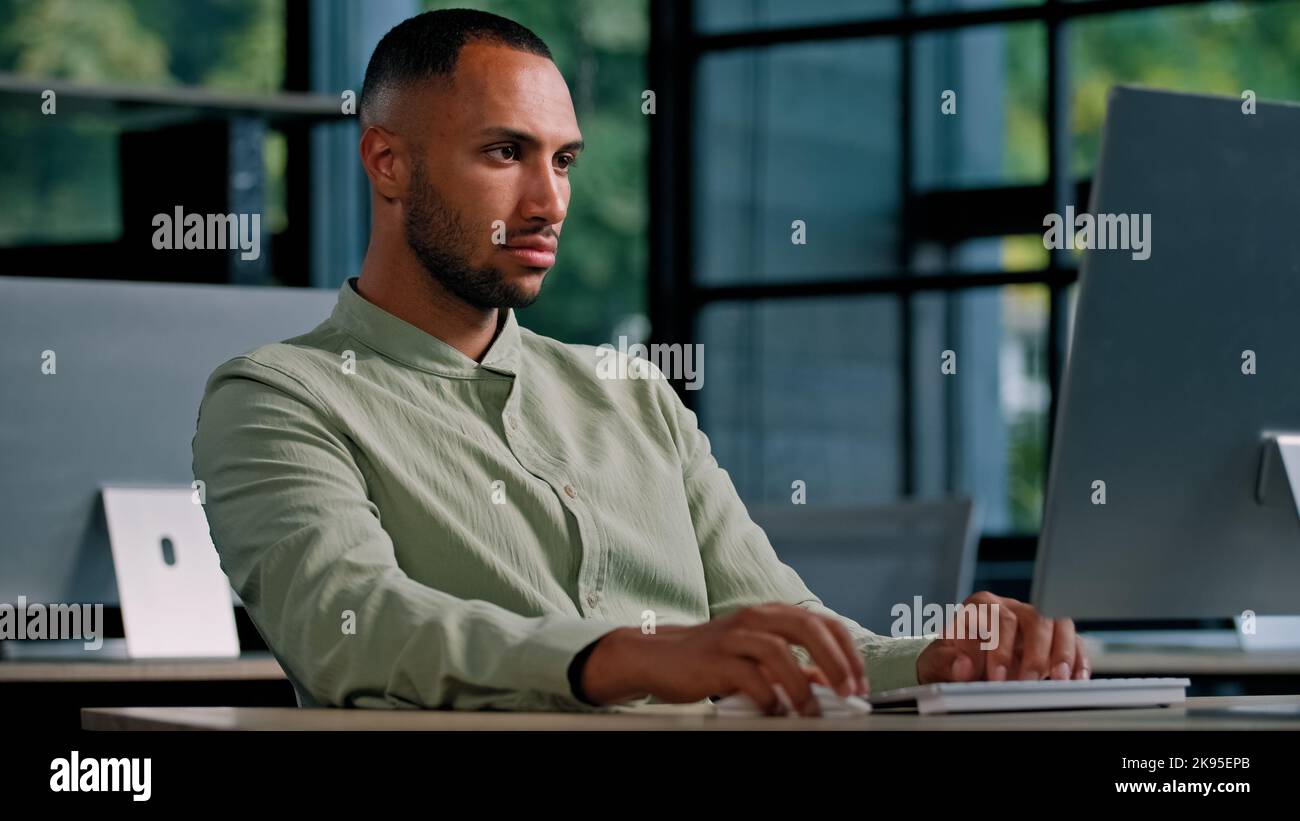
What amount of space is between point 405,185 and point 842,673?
80cm

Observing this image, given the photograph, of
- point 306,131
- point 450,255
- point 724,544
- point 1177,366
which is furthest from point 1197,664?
point 306,131

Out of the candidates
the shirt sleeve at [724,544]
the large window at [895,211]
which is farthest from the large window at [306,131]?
the shirt sleeve at [724,544]

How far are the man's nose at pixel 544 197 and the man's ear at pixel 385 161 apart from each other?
154 millimetres

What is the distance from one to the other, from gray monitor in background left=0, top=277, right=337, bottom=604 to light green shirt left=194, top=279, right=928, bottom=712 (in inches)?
23.7

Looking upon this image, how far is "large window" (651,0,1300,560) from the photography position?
4.80 meters

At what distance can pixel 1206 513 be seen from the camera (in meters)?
1.36

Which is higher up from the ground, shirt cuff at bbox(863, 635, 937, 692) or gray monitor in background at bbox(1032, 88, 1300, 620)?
gray monitor in background at bbox(1032, 88, 1300, 620)

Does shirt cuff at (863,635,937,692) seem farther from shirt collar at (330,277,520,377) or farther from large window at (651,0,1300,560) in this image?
large window at (651,0,1300,560)

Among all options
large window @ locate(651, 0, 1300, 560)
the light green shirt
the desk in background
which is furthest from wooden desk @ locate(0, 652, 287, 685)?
large window @ locate(651, 0, 1300, 560)

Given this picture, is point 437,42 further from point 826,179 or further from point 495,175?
point 826,179

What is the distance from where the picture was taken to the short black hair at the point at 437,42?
5.55 ft

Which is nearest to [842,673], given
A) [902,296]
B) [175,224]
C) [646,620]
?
[646,620]

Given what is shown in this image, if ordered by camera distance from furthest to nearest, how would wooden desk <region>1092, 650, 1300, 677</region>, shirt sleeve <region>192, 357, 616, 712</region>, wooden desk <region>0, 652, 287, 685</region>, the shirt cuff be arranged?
wooden desk <region>1092, 650, 1300, 677</region>
wooden desk <region>0, 652, 287, 685</region>
the shirt cuff
shirt sleeve <region>192, 357, 616, 712</region>

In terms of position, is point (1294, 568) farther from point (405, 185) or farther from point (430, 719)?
point (405, 185)
